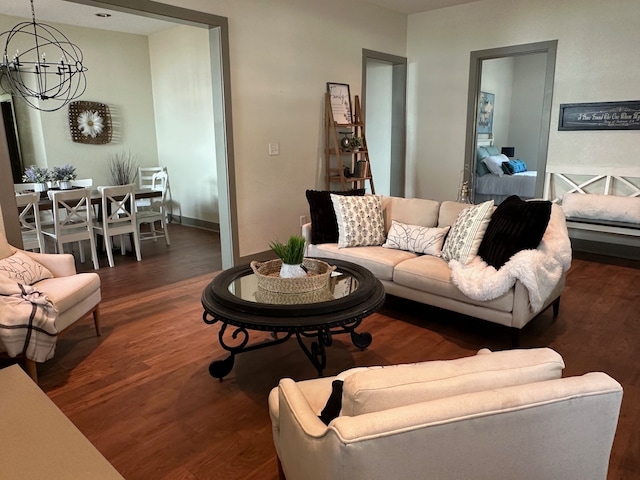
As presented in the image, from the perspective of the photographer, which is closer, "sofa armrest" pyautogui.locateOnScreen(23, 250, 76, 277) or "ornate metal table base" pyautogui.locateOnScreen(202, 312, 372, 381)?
"ornate metal table base" pyautogui.locateOnScreen(202, 312, 372, 381)

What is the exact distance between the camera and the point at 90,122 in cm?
652

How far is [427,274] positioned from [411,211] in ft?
2.70

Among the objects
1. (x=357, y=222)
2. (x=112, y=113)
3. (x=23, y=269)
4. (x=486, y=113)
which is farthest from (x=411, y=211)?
(x=486, y=113)

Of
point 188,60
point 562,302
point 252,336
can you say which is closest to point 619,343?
point 562,302

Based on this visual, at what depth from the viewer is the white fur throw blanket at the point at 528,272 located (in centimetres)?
275

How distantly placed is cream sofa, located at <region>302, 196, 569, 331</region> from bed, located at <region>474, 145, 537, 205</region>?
4.10 metres

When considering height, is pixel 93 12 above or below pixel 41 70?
above

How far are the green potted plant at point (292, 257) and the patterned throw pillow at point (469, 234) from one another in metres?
1.21

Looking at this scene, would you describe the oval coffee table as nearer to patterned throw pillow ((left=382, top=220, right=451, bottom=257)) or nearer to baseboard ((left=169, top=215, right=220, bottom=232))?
patterned throw pillow ((left=382, top=220, right=451, bottom=257))

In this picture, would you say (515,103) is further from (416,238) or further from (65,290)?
(65,290)

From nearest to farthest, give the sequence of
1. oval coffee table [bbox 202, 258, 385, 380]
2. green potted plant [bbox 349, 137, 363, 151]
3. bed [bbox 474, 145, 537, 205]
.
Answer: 1. oval coffee table [bbox 202, 258, 385, 380]
2. green potted plant [bbox 349, 137, 363, 151]
3. bed [bbox 474, 145, 537, 205]

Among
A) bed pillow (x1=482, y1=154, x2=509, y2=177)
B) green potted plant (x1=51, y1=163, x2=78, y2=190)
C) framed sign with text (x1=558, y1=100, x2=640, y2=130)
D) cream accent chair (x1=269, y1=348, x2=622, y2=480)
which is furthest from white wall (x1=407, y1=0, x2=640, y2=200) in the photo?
cream accent chair (x1=269, y1=348, x2=622, y2=480)

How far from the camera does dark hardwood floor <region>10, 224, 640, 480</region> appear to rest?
6.64ft

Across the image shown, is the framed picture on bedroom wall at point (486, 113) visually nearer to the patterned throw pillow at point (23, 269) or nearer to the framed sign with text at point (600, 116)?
the framed sign with text at point (600, 116)
